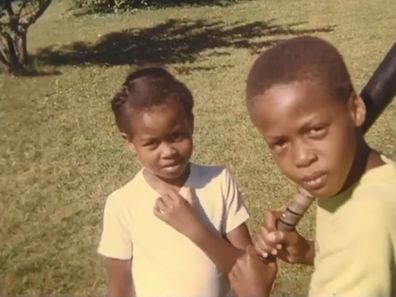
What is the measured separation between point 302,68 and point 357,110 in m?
0.15

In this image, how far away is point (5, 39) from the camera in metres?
10.7

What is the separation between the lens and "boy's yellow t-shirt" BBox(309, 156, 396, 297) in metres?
1.53

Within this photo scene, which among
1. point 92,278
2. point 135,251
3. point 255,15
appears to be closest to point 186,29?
point 255,15

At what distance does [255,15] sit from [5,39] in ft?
17.0

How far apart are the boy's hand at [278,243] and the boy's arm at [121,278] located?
555mm

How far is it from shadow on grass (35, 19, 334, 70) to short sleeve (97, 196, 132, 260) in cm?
760

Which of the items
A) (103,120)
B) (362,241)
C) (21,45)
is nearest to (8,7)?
(21,45)

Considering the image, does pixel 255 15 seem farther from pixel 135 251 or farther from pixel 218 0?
pixel 135 251

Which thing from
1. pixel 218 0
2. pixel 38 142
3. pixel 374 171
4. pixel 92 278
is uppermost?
pixel 374 171

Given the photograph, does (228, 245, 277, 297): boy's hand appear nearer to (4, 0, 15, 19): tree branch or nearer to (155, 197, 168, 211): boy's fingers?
(155, 197, 168, 211): boy's fingers

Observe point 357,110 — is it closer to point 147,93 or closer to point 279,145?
point 279,145

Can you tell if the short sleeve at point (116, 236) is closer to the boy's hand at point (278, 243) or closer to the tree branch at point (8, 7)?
the boy's hand at point (278, 243)

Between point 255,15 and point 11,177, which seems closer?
point 11,177

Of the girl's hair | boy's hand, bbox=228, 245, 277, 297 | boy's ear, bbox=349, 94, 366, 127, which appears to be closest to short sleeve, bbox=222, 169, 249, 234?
the girl's hair
